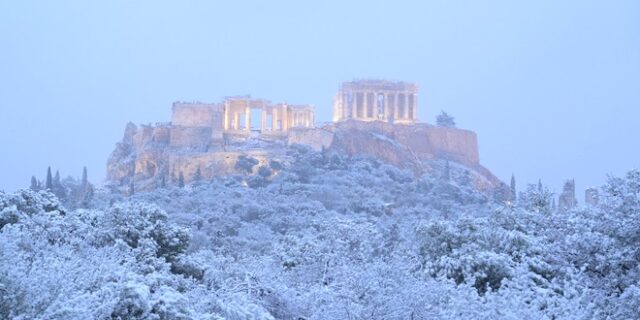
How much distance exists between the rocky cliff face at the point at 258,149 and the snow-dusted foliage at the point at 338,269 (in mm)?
38735

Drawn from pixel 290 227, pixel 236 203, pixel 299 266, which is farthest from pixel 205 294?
pixel 236 203

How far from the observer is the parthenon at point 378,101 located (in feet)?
361

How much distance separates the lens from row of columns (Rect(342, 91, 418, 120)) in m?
110

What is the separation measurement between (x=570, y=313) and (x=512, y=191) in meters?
76.9

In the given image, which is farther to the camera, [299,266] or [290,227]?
[290,227]

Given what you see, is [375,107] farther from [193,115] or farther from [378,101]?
[193,115]

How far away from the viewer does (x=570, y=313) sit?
16.3 m

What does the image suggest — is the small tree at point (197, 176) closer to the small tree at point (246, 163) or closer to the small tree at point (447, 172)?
the small tree at point (246, 163)

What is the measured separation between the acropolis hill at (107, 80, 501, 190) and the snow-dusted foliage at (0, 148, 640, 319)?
4019cm

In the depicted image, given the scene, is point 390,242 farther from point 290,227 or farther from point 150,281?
point 150,281

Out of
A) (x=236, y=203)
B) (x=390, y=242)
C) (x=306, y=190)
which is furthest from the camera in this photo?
(x=306, y=190)

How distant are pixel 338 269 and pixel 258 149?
6811cm

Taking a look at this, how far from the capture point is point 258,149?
3666 inches

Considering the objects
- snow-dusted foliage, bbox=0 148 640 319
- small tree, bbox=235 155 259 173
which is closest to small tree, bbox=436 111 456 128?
small tree, bbox=235 155 259 173
